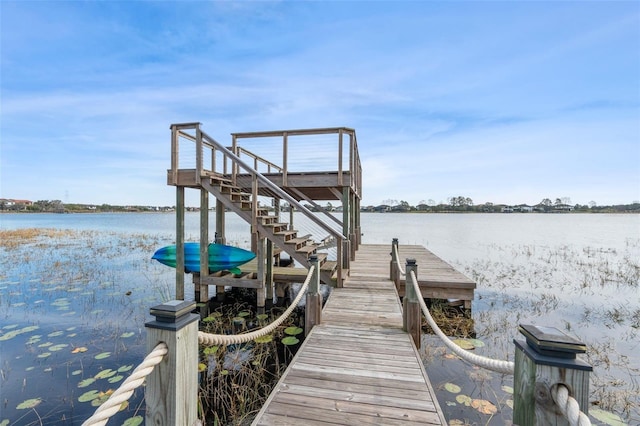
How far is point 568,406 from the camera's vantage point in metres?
1.38

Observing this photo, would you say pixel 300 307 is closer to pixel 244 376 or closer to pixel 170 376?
pixel 244 376

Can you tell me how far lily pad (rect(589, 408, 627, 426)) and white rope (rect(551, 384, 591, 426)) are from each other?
138 inches

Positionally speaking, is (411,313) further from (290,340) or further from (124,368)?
(124,368)

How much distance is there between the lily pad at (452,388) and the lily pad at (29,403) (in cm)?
571

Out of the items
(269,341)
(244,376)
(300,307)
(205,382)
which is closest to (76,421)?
(205,382)

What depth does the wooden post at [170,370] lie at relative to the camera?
1.56 m

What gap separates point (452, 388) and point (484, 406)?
46cm

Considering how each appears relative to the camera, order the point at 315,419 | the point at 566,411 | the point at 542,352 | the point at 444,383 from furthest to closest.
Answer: the point at 444,383, the point at 315,419, the point at 542,352, the point at 566,411

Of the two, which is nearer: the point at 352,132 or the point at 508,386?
the point at 508,386

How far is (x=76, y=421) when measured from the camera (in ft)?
11.9

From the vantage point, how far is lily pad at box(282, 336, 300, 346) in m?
5.46

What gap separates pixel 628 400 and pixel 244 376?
5.47 metres

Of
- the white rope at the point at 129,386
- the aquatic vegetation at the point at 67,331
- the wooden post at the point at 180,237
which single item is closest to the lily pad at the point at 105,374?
the aquatic vegetation at the point at 67,331

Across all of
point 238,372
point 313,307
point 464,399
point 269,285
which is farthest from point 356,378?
point 269,285
